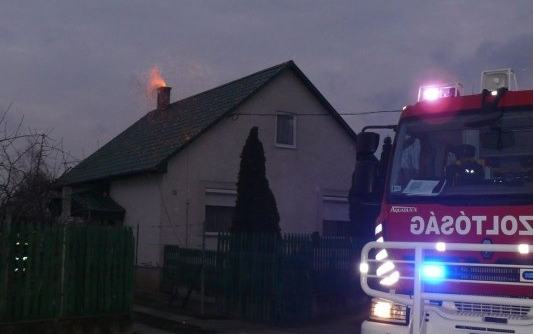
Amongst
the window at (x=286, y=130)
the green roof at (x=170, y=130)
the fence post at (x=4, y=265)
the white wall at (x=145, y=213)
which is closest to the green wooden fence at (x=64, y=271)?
the fence post at (x=4, y=265)

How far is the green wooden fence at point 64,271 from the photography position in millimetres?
10859

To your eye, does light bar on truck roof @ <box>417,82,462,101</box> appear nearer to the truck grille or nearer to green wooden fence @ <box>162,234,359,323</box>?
the truck grille

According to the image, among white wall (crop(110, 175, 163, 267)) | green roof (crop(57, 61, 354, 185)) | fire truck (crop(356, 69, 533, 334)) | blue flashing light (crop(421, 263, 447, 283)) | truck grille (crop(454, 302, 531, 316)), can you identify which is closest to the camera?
truck grille (crop(454, 302, 531, 316))

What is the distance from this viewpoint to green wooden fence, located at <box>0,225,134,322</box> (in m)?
10.9

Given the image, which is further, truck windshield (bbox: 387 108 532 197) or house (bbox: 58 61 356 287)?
house (bbox: 58 61 356 287)

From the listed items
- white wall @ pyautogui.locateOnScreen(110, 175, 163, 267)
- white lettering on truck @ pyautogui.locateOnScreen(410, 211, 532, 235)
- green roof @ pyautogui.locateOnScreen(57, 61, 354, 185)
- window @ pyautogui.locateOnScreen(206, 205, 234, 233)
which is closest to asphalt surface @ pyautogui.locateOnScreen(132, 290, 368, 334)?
white wall @ pyautogui.locateOnScreen(110, 175, 163, 267)

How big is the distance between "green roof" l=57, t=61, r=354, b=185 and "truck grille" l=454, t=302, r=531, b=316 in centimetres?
1418

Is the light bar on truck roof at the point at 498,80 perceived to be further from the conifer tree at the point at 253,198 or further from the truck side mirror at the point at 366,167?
the conifer tree at the point at 253,198

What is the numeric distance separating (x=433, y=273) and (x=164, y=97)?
2189 centimetres

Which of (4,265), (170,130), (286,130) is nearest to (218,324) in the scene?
(4,265)

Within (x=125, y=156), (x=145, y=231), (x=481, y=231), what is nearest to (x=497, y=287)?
(x=481, y=231)

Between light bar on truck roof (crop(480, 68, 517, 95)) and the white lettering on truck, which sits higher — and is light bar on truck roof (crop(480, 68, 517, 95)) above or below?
above

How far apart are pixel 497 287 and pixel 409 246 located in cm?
99

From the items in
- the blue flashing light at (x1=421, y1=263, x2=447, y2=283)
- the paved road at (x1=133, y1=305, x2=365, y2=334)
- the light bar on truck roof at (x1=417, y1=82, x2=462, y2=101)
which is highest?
the light bar on truck roof at (x1=417, y1=82, x2=462, y2=101)
